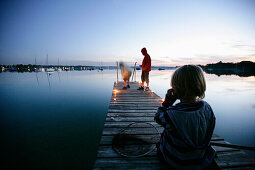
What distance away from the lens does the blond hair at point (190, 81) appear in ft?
4.17

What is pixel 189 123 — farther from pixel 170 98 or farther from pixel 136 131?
pixel 136 131

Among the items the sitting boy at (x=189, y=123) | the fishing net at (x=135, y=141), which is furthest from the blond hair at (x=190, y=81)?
the fishing net at (x=135, y=141)

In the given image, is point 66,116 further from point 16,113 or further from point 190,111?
point 190,111

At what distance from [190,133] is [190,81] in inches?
22.7

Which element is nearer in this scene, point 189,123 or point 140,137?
point 189,123

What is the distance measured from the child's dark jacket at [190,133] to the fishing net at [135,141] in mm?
935

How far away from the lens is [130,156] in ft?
6.72

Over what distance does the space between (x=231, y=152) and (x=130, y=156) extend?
2034 mm

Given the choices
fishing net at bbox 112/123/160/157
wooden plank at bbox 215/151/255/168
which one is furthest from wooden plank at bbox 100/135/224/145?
wooden plank at bbox 215/151/255/168

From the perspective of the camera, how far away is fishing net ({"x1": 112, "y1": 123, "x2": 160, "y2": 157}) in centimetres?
219

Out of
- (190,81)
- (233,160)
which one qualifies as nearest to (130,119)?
(233,160)

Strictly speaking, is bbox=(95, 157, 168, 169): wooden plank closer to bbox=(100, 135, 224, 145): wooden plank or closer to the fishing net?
the fishing net

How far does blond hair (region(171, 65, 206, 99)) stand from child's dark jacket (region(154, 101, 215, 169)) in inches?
5.4

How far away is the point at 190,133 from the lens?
1.19 metres
